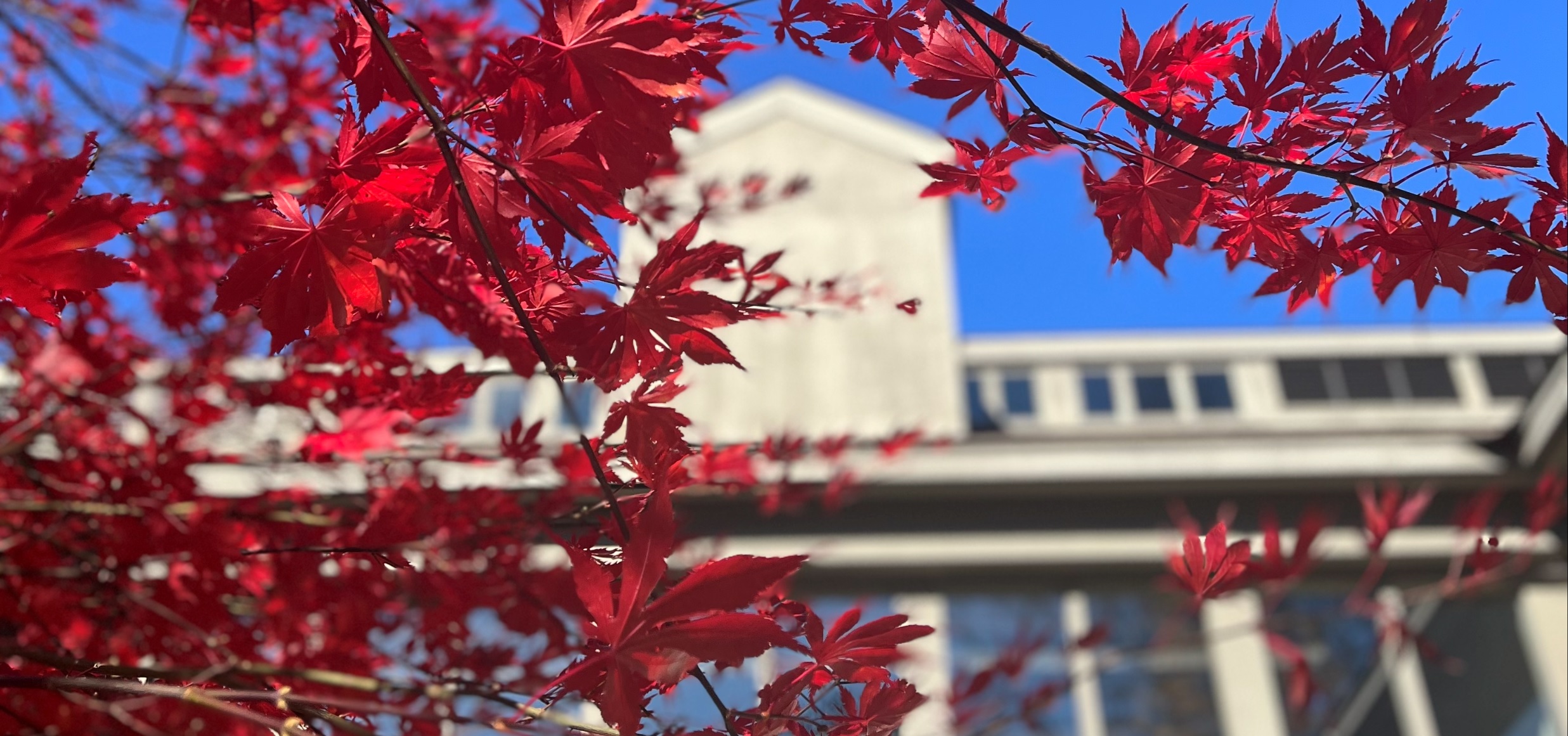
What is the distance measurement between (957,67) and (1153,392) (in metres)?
10.3

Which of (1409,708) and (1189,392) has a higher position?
(1189,392)

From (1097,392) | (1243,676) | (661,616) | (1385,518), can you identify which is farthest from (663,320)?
(1097,392)

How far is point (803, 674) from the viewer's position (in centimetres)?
103

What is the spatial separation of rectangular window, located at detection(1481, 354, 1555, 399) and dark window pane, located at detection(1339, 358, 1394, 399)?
983 millimetres

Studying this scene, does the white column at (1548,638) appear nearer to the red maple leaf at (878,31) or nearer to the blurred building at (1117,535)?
the blurred building at (1117,535)

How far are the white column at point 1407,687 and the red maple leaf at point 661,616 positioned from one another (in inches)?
198

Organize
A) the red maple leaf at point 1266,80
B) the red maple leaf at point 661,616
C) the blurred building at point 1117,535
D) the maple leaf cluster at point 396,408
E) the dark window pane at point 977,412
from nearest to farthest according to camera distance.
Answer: the red maple leaf at point 661,616 → the maple leaf cluster at point 396,408 → the red maple leaf at point 1266,80 → the blurred building at point 1117,535 → the dark window pane at point 977,412

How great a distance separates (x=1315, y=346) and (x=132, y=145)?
12387mm

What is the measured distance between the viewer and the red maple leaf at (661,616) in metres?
0.78

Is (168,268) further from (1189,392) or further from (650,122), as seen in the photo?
(1189,392)

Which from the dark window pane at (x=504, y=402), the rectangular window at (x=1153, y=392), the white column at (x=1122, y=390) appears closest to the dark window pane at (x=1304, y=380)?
the rectangular window at (x=1153, y=392)

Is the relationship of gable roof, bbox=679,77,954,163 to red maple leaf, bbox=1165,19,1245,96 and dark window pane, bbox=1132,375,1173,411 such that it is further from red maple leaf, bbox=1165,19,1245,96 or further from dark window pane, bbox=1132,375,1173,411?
red maple leaf, bbox=1165,19,1245,96

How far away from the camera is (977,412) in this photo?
361 inches

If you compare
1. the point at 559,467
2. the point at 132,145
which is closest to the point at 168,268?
the point at 132,145
